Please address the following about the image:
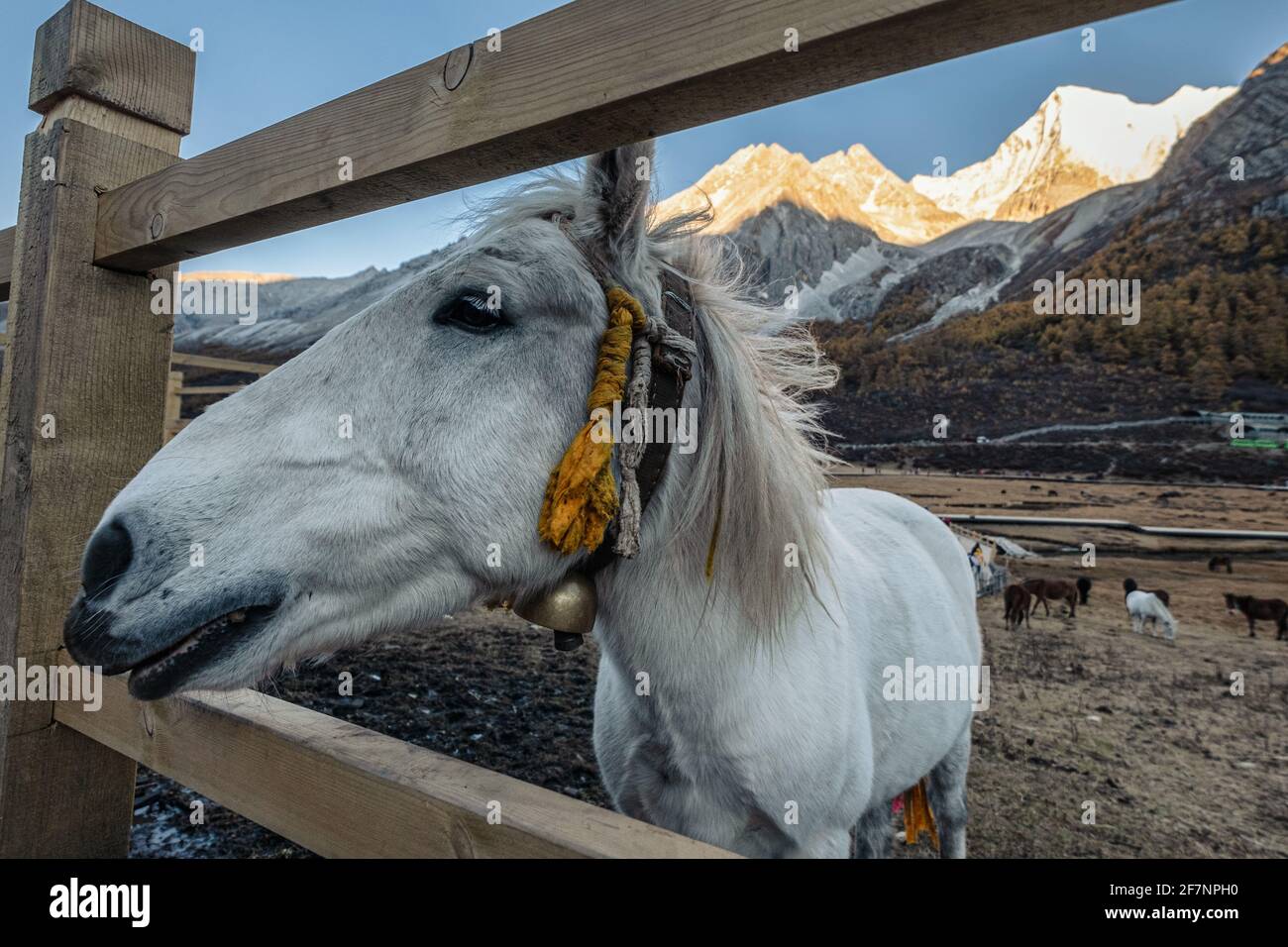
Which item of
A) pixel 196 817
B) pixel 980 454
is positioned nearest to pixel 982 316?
pixel 980 454

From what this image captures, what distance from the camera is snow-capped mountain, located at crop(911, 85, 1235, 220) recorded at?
1048 centimetres

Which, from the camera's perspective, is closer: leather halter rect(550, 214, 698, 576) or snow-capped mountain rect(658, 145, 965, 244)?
leather halter rect(550, 214, 698, 576)

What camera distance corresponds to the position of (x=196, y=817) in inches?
68.7

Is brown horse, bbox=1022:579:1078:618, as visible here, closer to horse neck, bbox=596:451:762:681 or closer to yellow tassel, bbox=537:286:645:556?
horse neck, bbox=596:451:762:681

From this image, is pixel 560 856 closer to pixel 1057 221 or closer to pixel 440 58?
pixel 440 58

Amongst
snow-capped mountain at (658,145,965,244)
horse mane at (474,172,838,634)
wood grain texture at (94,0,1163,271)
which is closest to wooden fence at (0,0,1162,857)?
wood grain texture at (94,0,1163,271)

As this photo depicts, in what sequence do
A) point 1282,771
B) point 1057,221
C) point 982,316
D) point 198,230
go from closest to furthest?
1. point 198,230
2. point 1282,771
3. point 982,316
4. point 1057,221

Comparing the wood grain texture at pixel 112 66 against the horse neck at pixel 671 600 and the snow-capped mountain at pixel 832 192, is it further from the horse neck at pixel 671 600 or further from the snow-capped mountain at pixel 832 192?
the snow-capped mountain at pixel 832 192

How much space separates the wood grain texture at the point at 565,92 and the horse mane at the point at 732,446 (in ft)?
0.99

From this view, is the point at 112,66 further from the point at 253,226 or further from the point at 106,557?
the point at 106,557

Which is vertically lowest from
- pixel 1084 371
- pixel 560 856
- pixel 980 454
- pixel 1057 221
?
pixel 560 856

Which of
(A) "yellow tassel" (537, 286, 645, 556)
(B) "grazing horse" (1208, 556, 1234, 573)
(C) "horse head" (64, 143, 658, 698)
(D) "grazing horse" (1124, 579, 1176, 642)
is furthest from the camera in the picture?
(B) "grazing horse" (1208, 556, 1234, 573)

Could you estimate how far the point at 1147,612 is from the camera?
6320mm
